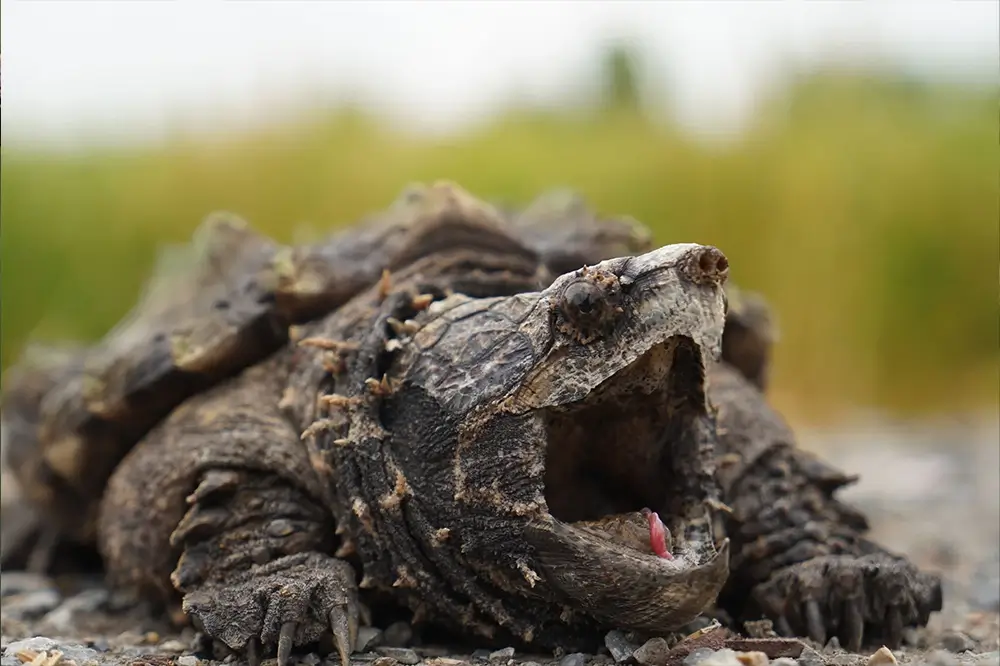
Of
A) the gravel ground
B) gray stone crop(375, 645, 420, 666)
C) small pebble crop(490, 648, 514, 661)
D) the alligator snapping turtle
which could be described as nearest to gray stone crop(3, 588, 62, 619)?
the gravel ground

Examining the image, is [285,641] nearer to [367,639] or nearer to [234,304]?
[367,639]

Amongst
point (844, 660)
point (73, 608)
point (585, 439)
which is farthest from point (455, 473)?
point (73, 608)

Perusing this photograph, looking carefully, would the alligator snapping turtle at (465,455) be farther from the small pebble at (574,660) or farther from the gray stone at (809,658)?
the gray stone at (809,658)

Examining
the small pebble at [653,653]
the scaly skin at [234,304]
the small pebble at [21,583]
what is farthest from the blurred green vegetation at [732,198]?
the small pebble at [653,653]

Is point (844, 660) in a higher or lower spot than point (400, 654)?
higher

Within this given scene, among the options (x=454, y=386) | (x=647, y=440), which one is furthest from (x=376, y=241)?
(x=647, y=440)
